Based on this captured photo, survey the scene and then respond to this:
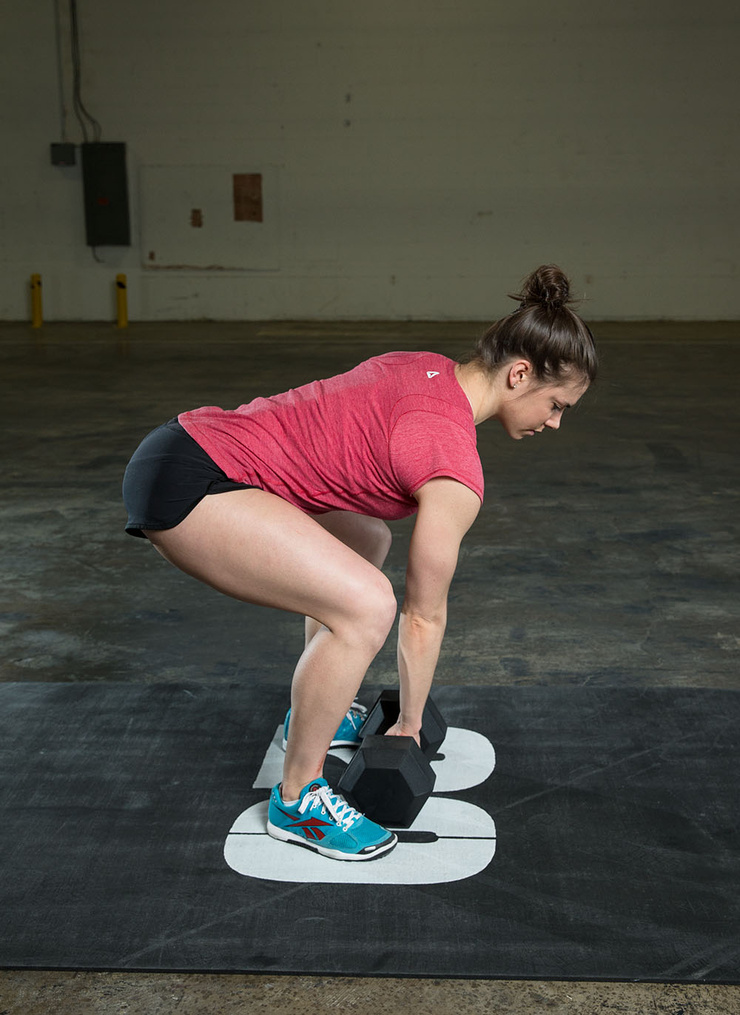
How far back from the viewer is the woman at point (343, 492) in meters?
1.76

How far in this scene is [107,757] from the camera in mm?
2184

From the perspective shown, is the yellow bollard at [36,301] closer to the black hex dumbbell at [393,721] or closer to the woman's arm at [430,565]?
the black hex dumbbell at [393,721]

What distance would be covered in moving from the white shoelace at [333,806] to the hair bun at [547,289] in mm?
953

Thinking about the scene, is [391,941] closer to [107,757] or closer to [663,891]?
[663,891]

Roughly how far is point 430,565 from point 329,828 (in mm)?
529

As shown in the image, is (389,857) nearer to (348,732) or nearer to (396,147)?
(348,732)

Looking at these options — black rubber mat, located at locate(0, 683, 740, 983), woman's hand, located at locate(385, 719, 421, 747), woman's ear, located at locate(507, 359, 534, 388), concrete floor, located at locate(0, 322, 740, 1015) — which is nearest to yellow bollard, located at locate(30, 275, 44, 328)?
concrete floor, located at locate(0, 322, 740, 1015)

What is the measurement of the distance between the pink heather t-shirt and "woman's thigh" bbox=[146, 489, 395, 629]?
0.08 meters

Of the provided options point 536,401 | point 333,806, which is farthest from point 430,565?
point 333,806

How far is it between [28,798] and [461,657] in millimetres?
1245

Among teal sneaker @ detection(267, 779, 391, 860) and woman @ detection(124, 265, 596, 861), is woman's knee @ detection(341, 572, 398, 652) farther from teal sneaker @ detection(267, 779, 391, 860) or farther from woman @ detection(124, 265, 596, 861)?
teal sneaker @ detection(267, 779, 391, 860)

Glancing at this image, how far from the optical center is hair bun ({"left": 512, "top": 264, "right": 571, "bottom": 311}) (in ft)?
6.01

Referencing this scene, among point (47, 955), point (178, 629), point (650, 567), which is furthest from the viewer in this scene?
point (650, 567)

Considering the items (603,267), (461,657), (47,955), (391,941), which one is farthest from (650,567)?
(603,267)
